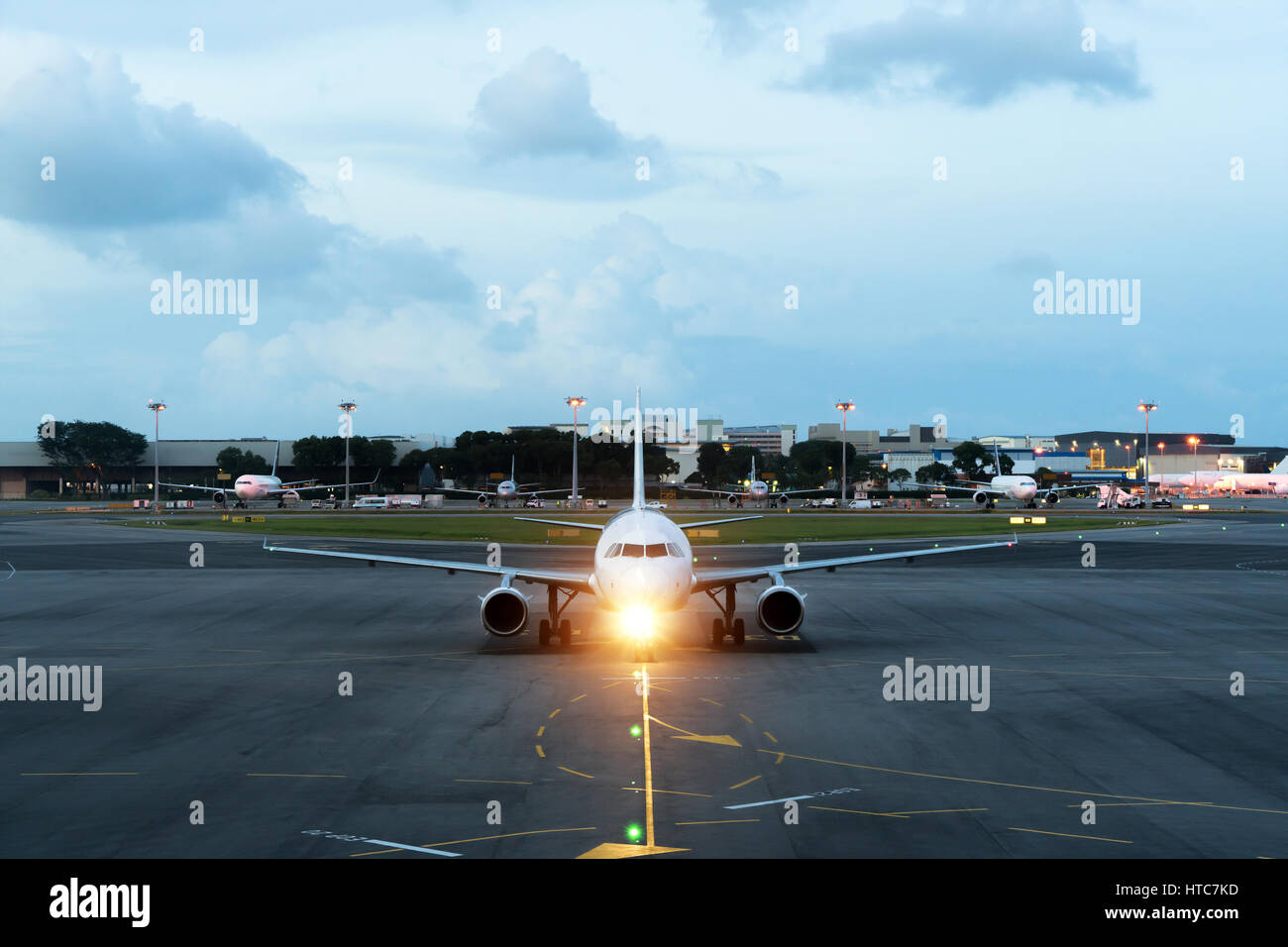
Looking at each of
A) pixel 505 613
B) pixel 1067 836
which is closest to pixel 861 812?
pixel 1067 836

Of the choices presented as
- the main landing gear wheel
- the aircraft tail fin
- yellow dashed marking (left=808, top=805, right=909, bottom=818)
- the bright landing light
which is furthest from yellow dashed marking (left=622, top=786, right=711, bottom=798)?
the aircraft tail fin

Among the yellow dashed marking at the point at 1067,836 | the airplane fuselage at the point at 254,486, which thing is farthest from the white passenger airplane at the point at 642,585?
the airplane fuselage at the point at 254,486

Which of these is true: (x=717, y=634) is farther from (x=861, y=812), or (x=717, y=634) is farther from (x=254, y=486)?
(x=254, y=486)

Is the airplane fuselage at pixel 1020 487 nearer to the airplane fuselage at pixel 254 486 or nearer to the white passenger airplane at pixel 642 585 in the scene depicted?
the airplane fuselage at pixel 254 486

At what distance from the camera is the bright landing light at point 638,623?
27.4 meters

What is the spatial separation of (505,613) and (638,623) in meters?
4.41

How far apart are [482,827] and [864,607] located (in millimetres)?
28399

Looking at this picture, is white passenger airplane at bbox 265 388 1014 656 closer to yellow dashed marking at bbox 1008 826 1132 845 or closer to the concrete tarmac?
the concrete tarmac
